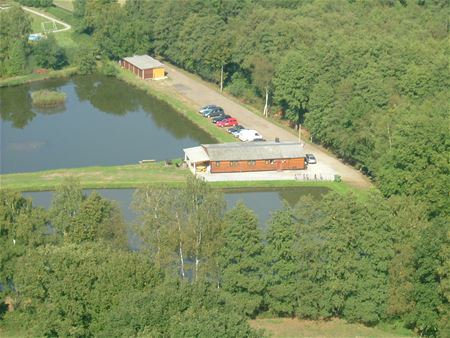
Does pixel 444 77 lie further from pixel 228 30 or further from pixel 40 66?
pixel 40 66

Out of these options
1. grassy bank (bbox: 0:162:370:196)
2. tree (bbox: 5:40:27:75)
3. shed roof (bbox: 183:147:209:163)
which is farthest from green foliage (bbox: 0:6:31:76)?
shed roof (bbox: 183:147:209:163)

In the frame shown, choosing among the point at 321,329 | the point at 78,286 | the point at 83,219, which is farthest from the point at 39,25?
the point at 78,286

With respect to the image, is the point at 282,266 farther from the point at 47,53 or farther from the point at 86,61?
the point at 47,53

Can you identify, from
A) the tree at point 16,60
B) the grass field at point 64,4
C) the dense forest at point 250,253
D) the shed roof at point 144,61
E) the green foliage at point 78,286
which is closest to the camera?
the green foliage at point 78,286

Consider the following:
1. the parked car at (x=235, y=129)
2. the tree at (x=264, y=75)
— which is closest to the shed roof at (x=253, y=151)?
the parked car at (x=235, y=129)

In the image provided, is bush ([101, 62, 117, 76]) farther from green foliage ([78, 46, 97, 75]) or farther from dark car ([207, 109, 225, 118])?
dark car ([207, 109, 225, 118])

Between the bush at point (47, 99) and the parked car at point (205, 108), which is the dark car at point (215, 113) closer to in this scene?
the parked car at point (205, 108)
